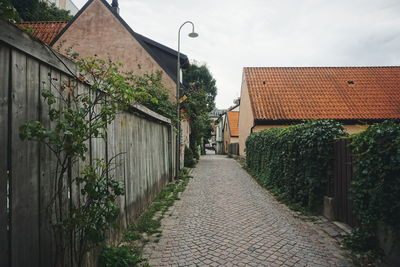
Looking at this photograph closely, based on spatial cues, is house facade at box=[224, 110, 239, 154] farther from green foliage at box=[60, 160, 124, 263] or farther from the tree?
green foliage at box=[60, 160, 124, 263]

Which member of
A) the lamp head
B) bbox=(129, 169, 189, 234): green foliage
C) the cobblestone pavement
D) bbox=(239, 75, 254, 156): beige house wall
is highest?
the lamp head

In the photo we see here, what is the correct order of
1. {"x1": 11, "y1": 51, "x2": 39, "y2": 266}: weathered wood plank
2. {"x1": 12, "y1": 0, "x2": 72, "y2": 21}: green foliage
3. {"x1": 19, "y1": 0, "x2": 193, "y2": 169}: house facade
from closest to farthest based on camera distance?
{"x1": 11, "y1": 51, "x2": 39, "y2": 266}: weathered wood plank → {"x1": 19, "y1": 0, "x2": 193, "y2": 169}: house facade → {"x1": 12, "y1": 0, "x2": 72, "y2": 21}: green foliage

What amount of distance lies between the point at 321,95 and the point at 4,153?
19401 mm

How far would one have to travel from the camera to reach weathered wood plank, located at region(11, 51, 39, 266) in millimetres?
1667

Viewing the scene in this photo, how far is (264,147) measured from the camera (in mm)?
9828

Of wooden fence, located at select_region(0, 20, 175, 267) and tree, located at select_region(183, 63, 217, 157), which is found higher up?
tree, located at select_region(183, 63, 217, 157)

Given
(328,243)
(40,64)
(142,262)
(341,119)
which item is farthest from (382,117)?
(40,64)

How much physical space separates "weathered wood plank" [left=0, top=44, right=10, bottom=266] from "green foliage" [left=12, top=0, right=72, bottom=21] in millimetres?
14406

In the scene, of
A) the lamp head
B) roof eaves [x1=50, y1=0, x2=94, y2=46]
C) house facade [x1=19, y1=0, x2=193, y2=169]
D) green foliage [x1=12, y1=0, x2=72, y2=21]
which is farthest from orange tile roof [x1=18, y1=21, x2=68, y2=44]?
the lamp head

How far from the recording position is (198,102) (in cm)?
1519

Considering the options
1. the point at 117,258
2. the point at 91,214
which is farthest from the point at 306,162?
the point at 91,214

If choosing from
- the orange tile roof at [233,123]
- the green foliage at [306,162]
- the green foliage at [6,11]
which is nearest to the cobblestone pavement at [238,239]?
the green foliage at [306,162]

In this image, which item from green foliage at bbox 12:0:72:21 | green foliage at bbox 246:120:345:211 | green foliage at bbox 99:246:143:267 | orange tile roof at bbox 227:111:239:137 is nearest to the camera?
green foliage at bbox 99:246:143:267

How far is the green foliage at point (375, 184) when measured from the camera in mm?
3023
